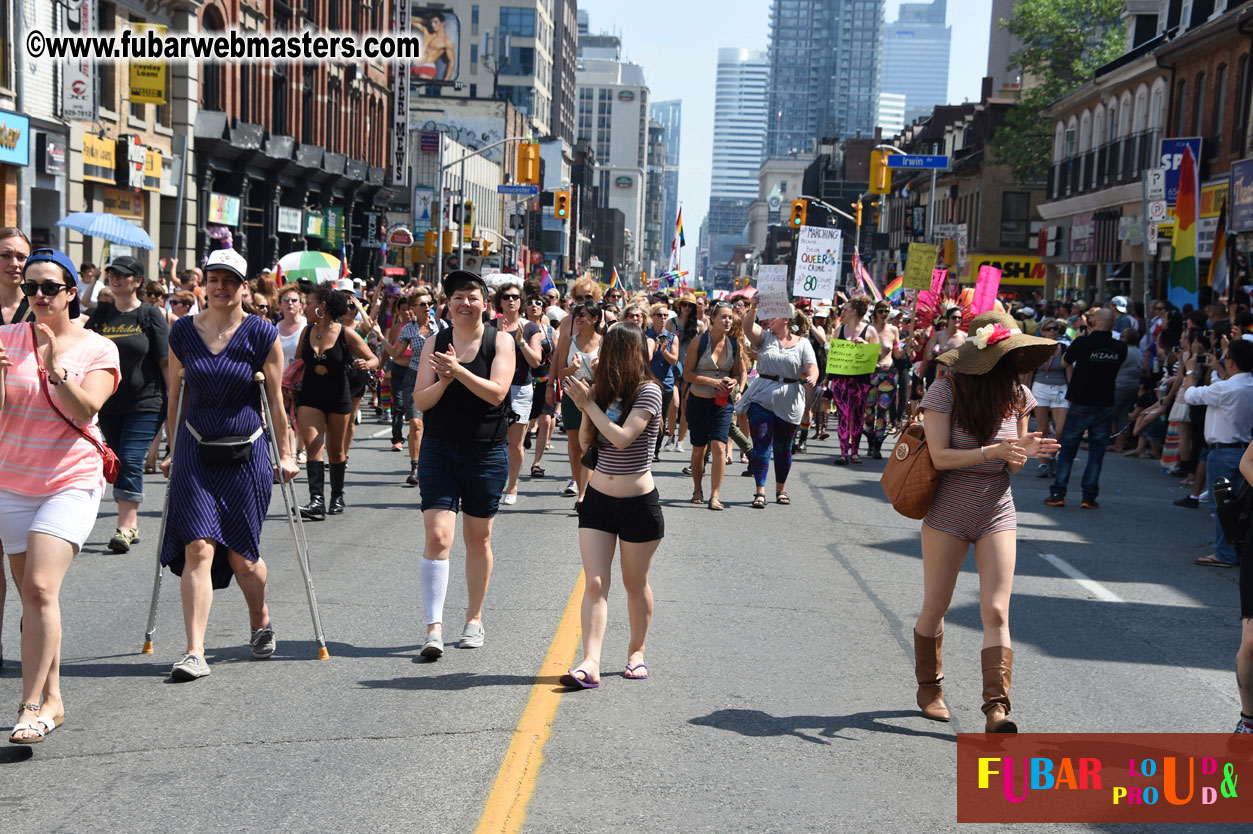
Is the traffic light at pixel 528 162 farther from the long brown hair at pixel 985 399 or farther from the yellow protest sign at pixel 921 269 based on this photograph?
the long brown hair at pixel 985 399

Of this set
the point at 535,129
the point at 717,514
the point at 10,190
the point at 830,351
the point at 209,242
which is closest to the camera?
the point at 717,514

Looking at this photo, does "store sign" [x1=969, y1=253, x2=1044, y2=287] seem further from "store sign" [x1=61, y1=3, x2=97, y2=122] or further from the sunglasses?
the sunglasses

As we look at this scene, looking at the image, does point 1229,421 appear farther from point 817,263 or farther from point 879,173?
point 879,173

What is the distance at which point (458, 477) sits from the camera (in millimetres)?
7031

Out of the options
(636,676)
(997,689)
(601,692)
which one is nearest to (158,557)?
(601,692)

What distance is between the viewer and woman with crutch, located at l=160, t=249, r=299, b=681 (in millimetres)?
6309

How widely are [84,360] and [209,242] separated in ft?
108

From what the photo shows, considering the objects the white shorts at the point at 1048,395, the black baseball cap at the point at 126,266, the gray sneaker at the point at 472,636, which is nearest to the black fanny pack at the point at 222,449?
the gray sneaker at the point at 472,636

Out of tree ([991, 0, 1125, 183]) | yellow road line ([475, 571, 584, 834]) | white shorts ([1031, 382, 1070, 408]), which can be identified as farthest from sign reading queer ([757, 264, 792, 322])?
tree ([991, 0, 1125, 183])

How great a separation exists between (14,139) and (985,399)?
23.4 meters

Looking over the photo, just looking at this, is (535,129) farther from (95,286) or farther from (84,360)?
(84,360)

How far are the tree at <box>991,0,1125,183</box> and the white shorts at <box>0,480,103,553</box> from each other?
50.3m

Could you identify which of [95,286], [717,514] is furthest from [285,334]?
[95,286]

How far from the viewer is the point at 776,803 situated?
497 centimetres
